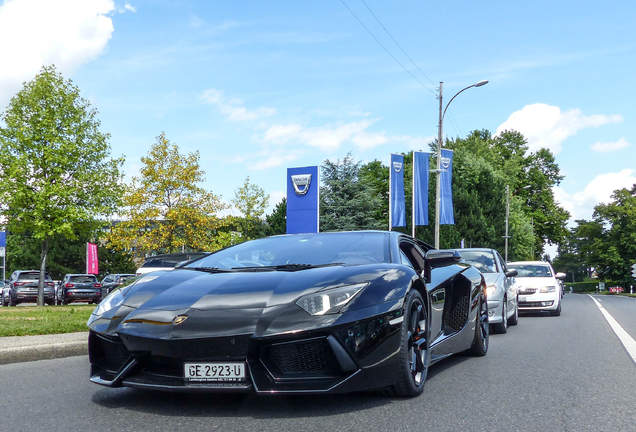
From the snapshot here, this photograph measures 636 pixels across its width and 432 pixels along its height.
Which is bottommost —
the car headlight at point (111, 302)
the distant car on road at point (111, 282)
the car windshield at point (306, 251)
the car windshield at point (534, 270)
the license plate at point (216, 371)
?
the distant car on road at point (111, 282)

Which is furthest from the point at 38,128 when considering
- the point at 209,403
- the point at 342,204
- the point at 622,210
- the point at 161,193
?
the point at 622,210

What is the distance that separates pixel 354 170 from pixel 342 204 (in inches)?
128

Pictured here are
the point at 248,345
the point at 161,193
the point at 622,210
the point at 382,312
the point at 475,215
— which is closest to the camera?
the point at 248,345

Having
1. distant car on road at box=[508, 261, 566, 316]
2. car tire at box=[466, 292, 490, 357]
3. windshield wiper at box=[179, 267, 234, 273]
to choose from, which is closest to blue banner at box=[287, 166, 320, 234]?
distant car on road at box=[508, 261, 566, 316]

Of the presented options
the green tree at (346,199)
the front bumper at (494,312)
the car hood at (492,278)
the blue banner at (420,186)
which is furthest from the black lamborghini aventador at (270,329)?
the green tree at (346,199)

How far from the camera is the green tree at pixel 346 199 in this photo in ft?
179

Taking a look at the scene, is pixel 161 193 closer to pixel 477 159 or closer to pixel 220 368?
pixel 220 368

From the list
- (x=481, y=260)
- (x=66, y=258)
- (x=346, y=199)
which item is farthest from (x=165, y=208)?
(x=66, y=258)

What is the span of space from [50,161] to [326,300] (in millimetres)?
22904

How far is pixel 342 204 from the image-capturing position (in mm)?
55125

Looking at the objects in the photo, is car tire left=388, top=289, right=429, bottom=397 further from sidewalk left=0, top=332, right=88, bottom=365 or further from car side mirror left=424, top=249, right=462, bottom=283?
sidewalk left=0, top=332, right=88, bottom=365

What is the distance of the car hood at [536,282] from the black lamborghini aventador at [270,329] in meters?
11.7

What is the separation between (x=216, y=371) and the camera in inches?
150

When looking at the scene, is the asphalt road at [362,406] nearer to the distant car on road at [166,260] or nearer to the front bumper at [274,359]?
the front bumper at [274,359]
